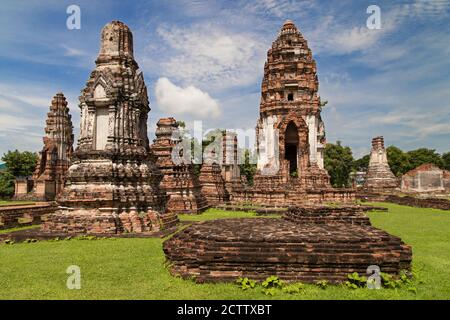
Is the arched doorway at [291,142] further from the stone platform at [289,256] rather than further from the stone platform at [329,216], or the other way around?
the stone platform at [289,256]

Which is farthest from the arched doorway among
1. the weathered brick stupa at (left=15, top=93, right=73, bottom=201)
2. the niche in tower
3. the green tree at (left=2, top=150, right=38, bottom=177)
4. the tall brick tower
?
the green tree at (left=2, top=150, right=38, bottom=177)

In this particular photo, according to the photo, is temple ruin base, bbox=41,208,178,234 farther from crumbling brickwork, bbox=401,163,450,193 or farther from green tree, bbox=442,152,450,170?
green tree, bbox=442,152,450,170

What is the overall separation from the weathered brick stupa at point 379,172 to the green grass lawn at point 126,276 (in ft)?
104

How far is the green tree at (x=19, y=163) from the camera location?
37250 mm

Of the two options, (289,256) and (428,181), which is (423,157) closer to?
(428,181)

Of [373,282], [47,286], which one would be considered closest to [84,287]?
[47,286]

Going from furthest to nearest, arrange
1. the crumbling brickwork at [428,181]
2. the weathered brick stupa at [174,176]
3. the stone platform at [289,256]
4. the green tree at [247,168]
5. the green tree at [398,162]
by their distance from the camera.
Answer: the green tree at [398,162]
the green tree at [247,168]
the crumbling brickwork at [428,181]
the weathered brick stupa at [174,176]
the stone platform at [289,256]

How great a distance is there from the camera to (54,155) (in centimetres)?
3041

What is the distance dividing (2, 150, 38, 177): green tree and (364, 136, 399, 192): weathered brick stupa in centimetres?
3857

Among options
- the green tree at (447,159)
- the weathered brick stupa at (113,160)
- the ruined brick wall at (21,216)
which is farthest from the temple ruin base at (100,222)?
the green tree at (447,159)

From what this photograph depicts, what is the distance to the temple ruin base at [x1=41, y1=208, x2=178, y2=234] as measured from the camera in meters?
10.8
